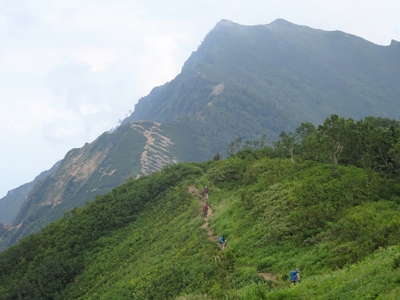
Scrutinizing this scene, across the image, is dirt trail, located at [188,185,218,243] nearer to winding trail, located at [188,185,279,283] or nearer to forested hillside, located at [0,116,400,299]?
winding trail, located at [188,185,279,283]

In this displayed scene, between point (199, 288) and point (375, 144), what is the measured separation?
1143 inches

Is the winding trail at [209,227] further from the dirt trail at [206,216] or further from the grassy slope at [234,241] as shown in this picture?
the grassy slope at [234,241]

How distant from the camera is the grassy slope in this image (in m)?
23.8

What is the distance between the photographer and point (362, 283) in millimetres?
17922

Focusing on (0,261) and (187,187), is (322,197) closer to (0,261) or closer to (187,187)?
(187,187)

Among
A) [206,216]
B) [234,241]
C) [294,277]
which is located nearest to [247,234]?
[234,241]

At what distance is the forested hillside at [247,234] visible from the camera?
24734 mm

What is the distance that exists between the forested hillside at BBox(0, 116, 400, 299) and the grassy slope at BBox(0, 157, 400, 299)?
123 mm

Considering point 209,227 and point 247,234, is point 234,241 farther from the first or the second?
point 209,227

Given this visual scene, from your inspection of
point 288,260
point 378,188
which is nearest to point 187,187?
point 378,188

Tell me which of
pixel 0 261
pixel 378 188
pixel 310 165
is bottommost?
pixel 378 188

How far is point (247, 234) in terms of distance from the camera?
37.0 metres

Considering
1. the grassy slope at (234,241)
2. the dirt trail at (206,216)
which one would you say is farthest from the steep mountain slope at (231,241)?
the dirt trail at (206,216)

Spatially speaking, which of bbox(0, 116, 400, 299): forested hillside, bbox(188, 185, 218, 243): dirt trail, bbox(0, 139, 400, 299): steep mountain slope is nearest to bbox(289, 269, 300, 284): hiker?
bbox(0, 116, 400, 299): forested hillside
